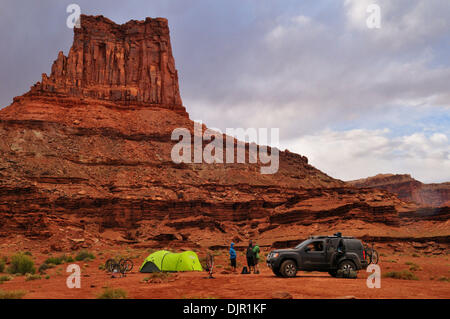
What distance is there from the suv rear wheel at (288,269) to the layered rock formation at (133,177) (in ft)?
84.6

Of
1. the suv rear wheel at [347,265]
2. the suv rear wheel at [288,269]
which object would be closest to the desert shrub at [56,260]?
the suv rear wheel at [288,269]

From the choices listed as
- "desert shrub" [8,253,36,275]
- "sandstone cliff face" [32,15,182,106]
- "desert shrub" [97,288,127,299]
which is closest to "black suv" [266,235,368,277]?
"desert shrub" [97,288,127,299]

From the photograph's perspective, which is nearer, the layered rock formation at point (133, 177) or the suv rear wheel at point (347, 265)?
the suv rear wheel at point (347, 265)

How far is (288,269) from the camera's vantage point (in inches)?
Result: 632

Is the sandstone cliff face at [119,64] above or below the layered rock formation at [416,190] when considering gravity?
above

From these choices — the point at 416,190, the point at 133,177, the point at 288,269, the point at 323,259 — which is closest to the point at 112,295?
the point at 288,269

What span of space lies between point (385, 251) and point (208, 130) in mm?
72880

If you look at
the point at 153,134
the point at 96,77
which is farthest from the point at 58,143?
the point at 96,77

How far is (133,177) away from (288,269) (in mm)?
60272

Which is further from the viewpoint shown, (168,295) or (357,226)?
(357,226)

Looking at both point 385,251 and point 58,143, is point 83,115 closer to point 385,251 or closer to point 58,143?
point 58,143

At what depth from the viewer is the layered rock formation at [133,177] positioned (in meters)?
46.4

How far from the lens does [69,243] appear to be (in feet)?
144

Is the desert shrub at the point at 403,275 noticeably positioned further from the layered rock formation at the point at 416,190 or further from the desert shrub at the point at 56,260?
the layered rock formation at the point at 416,190
